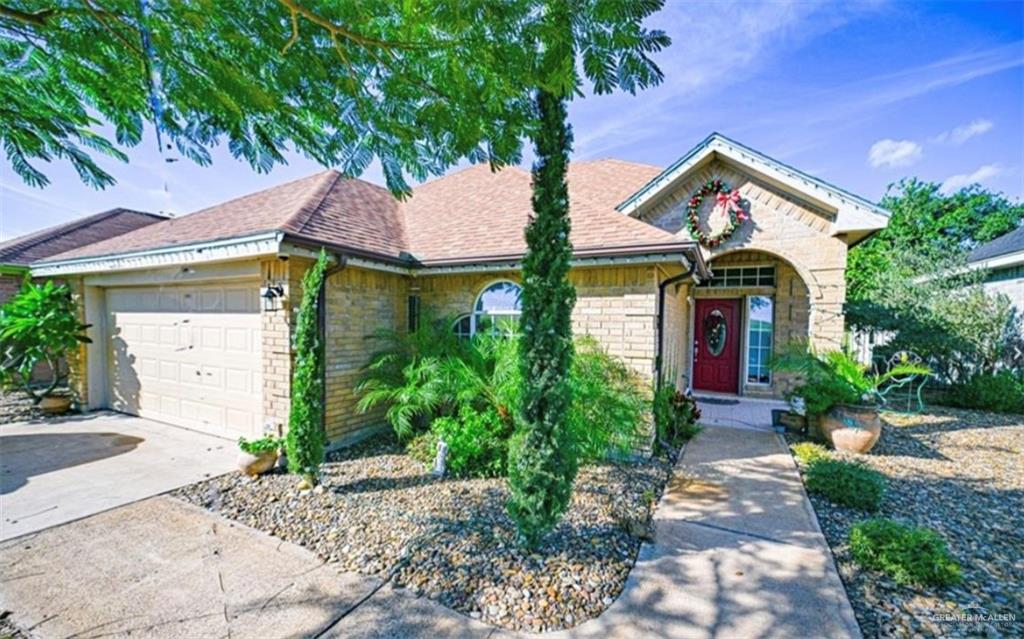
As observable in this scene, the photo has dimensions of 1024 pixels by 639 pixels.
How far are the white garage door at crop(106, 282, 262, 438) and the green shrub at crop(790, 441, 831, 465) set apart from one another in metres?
8.94

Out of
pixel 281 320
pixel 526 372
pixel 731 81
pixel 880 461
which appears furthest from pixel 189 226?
pixel 880 461

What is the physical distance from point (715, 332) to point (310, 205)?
435 inches

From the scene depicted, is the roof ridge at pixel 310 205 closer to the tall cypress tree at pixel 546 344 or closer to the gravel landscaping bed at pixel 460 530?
the tall cypress tree at pixel 546 344

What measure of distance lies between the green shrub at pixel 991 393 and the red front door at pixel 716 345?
5.42 meters

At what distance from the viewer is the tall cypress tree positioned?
11.5ft

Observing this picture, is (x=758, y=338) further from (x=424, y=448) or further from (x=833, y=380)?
(x=424, y=448)

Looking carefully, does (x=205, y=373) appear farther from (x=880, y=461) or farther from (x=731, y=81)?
(x=880, y=461)

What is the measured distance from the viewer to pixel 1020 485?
5.60 meters

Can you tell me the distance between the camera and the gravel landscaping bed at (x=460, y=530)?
3.18 metres

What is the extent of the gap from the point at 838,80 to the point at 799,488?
270 inches

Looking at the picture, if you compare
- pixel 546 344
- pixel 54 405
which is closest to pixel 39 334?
pixel 54 405

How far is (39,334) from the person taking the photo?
8.20m

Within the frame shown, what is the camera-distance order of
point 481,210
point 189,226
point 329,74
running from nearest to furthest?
point 329,74
point 189,226
point 481,210

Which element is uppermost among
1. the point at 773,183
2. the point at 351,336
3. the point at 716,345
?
the point at 773,183
